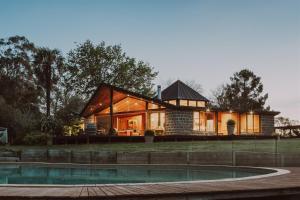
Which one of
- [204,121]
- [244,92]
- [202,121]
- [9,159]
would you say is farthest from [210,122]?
[244,92]

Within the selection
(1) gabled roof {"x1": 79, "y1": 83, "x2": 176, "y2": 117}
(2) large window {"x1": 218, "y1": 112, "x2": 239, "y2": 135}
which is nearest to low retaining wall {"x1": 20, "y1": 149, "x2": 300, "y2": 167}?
(1) gabled roof {"x1": 79, "y1": 83, "x2": 176, "y2": 117}

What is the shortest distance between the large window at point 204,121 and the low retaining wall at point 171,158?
15.3 metres

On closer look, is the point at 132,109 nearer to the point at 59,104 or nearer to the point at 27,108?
the point at 27,108

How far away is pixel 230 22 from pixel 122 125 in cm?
1192

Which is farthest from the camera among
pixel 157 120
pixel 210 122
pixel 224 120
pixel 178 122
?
pixel 224 120

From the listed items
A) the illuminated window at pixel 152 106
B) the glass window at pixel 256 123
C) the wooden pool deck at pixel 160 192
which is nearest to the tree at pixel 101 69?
the illuminated window at pixel 152 106

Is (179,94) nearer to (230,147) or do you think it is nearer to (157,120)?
(157,120)

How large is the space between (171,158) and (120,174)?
2054 mm

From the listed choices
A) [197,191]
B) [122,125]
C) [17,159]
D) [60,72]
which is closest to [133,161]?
[17,159]

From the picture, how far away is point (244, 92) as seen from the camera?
55.8m

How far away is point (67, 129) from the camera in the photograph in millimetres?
27016

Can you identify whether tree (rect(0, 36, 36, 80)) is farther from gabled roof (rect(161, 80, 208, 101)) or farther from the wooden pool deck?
the wooden pool deck

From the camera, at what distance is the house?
2788 cm

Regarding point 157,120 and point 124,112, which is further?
point 124,112
